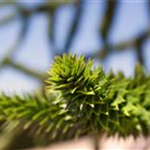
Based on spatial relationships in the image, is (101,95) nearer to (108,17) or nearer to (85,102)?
(85,102)

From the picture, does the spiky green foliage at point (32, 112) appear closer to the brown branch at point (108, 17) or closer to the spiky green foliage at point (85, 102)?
the spiky green foliage at point (85, 102)

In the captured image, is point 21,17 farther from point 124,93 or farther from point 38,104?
point 124,93

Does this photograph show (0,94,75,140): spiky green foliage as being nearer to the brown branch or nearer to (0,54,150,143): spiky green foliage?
(0,54,150,143): spiky green foliage

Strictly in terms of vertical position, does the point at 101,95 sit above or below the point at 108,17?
below

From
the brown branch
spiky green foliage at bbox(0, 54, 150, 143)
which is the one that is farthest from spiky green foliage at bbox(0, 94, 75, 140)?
the brown branch

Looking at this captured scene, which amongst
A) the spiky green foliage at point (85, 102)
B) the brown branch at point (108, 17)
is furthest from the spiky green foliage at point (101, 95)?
the brown branch at point (108, 17)

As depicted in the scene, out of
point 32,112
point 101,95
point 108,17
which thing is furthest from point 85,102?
point 108,17

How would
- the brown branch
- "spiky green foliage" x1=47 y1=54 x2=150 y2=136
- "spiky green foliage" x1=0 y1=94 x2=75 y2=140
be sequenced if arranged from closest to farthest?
1. "spiky green foliage" x1=47 y1=54 x2=150 y2=136
2. "spiky green foliage" x1=0 y1=94 x2=75 y2=140
3. the brown branch

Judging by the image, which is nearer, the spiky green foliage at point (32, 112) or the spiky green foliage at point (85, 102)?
the spiky green foliage at point (85, 102)

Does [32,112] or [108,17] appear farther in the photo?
[108,17]
